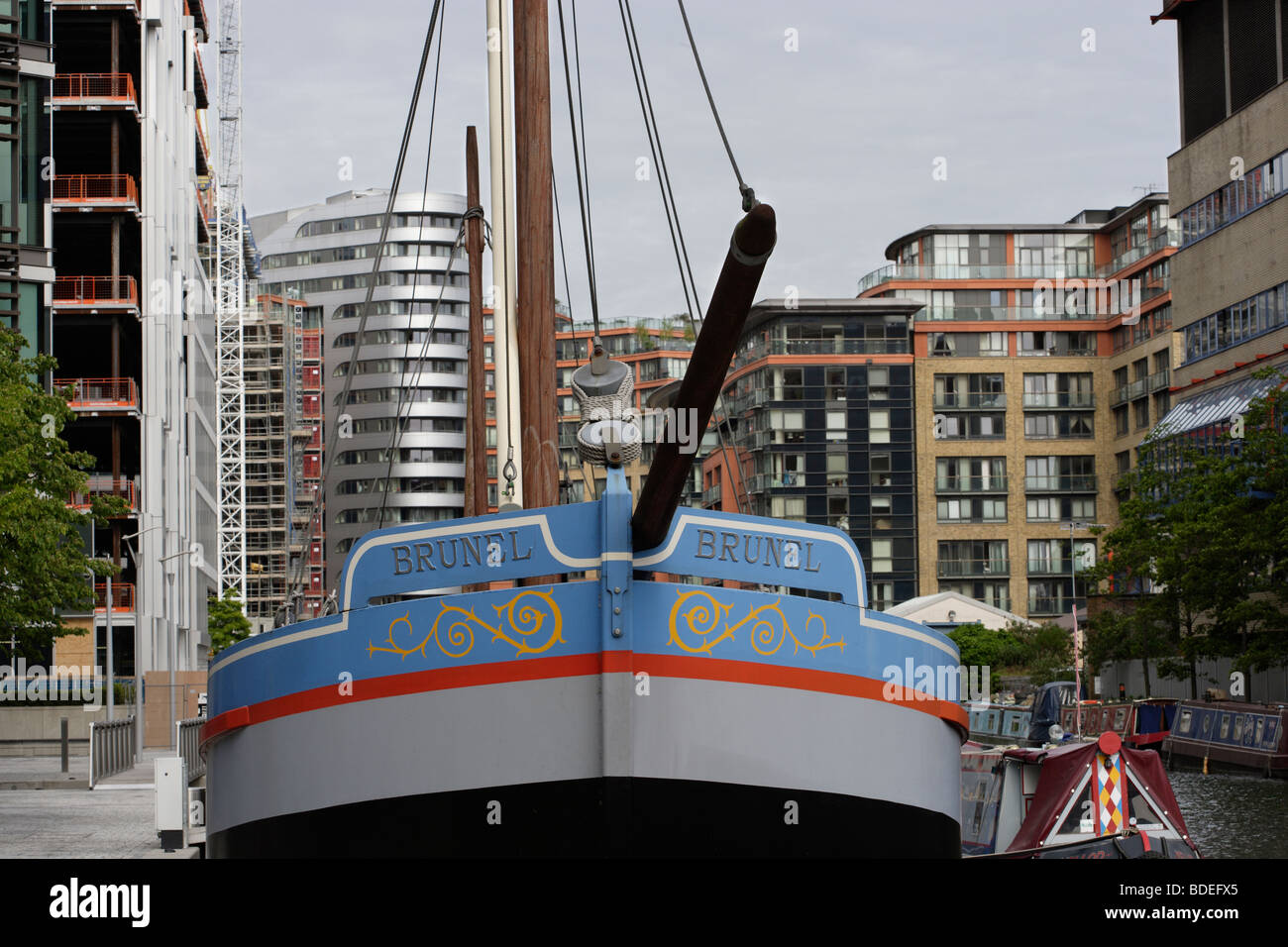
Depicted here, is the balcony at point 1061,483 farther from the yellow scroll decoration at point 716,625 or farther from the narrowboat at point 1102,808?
the yellow scroll decoration at point 716,625

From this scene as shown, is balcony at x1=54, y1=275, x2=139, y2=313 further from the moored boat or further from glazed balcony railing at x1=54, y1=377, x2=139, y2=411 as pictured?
the moored boat

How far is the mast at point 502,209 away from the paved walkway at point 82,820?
685 cm

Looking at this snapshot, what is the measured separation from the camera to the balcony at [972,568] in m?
105

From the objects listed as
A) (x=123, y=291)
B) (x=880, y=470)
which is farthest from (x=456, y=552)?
(x=880, y=470)

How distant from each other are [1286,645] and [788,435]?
60900 millimetres

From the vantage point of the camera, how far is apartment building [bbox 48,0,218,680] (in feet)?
193

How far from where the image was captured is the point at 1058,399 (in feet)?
355

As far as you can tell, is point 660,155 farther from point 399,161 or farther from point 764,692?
point 764,692

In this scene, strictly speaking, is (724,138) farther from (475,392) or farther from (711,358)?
(475,392)

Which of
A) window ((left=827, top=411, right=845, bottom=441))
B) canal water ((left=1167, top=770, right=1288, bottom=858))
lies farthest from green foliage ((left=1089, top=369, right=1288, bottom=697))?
window ((left=827, top=411, right=845, bottom=441))

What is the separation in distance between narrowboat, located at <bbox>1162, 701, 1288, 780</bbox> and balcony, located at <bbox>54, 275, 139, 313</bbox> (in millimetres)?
36634

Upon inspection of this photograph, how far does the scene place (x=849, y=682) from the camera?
10.9 metres

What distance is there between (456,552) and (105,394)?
5137 centimetres
